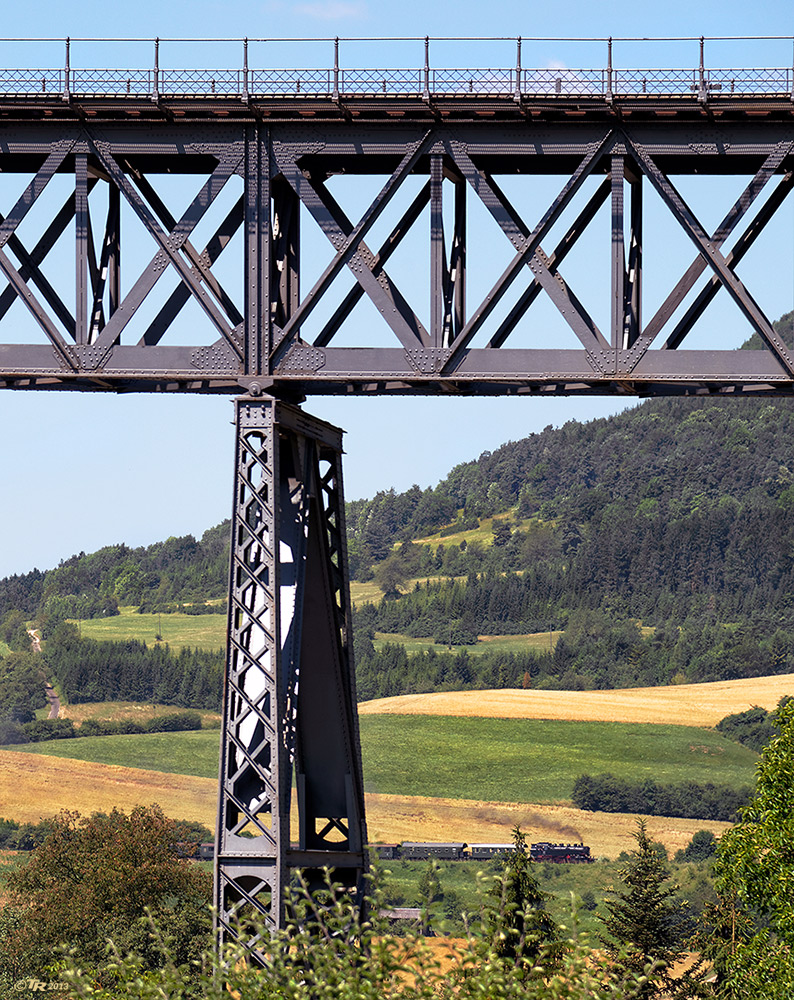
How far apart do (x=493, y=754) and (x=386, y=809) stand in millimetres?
16772

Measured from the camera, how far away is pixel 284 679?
16.9m

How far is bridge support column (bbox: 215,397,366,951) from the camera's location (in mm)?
16156

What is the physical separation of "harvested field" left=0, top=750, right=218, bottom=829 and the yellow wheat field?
0.09 metres

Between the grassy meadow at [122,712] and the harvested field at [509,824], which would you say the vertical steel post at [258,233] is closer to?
the harvested field at [509,824]

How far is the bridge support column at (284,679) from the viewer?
16.2 m

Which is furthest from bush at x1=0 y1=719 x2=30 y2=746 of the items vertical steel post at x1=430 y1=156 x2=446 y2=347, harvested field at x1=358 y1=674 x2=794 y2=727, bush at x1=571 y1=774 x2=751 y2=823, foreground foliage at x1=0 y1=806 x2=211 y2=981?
vertical steel post at x1=430 y1=156 x2=446 y2=347

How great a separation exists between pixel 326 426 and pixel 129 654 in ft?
583

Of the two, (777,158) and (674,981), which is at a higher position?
(777,158)

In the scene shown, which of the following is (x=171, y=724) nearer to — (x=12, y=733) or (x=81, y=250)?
(x=12, y=733)

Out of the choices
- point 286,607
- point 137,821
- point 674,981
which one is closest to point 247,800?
point 286,607

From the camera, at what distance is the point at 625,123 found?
17.0m

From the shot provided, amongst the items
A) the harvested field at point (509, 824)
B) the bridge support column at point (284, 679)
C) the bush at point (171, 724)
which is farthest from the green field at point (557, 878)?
the bridge support column at point (284, 679)

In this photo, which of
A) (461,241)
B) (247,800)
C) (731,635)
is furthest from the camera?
(731,635)

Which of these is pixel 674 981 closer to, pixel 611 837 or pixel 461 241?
pixel 461 241
